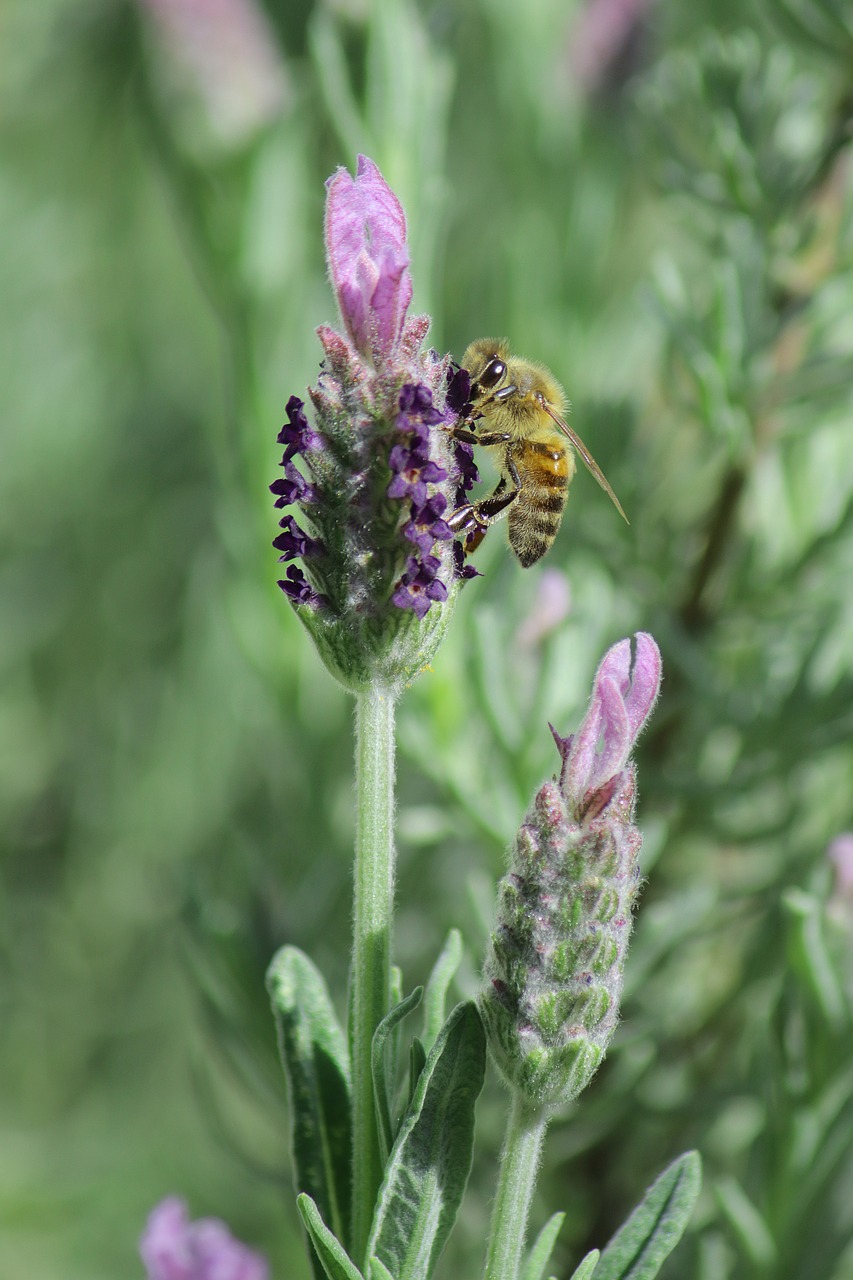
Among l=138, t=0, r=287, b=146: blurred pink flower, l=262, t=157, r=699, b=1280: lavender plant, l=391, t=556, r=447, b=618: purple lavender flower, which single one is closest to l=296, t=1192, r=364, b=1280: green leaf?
l=262, t=157, r=699, b=1280: lavender plant

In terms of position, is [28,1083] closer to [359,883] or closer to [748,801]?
[748,801]

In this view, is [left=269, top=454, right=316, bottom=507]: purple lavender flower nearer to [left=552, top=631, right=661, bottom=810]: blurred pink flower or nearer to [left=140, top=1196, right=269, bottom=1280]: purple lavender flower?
[left=552, top=631, right=661, bottom=810]: blurred pink flower

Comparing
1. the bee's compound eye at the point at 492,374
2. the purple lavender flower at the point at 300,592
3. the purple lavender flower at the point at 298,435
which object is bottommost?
the purple lavender flower at the point at 300,592

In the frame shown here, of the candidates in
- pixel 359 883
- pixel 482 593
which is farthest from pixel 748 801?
pixel 359 883

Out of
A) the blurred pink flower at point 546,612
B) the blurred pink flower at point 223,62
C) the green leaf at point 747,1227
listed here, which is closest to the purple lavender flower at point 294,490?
the blurred pink flower at point 546,612

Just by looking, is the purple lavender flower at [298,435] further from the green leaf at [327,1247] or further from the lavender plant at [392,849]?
the green leaf at [327,1247]

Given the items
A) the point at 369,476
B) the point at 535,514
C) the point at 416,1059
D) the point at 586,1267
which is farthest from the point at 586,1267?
the point at 535,514
